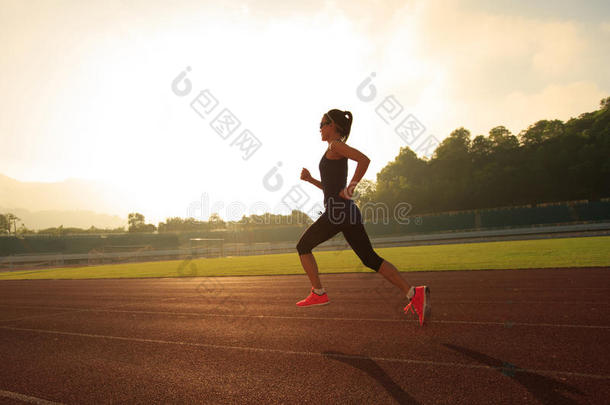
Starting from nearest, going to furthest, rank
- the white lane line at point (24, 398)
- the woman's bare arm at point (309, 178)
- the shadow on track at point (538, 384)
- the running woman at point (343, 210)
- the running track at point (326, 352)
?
1. the shadow on track at point (538, 384)
2. the running track at point (326, 352)
3. the white lane line at point (24, 398)
4. the running woman at point (343, 210)
5. the woman's bare arm at point (309, 178)

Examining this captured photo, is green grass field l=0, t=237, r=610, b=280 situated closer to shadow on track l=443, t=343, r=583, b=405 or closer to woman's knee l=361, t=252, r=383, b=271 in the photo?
woman's knee l=361, t=252, r=383, b=271

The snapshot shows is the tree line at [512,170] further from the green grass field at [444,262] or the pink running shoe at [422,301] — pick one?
the pink running shoe at [422,301]

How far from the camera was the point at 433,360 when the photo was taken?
358 centimetres

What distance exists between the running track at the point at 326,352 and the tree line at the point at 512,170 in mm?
69595

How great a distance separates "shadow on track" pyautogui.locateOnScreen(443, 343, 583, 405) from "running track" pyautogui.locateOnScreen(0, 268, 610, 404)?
0.01m

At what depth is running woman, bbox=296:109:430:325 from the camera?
4.46 metres

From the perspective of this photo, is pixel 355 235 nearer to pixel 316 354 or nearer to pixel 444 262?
pixel 316 354

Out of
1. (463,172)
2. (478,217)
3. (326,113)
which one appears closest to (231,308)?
(326,113)

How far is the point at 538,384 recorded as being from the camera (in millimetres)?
2885

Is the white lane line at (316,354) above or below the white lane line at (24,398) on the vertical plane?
below

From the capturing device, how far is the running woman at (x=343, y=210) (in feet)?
14.6

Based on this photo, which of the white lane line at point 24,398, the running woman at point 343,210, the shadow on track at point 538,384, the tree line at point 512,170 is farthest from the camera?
the tree line at point 512,170

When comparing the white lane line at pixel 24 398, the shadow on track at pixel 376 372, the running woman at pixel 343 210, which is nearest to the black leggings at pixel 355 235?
the running woman at pixel 343 210

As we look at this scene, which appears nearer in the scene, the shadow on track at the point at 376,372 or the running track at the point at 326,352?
the shadow on track at the point at 376,372
